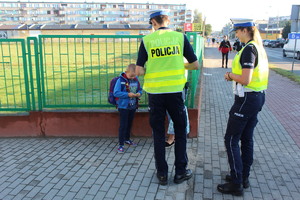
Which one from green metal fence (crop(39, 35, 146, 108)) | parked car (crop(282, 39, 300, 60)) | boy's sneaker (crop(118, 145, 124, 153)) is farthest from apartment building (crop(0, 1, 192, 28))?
boy's sneaker (crop(118, 145, 124, 153))

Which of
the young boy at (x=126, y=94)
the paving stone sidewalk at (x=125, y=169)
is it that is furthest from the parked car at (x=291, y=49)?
the young boy at (x=126, y=94)

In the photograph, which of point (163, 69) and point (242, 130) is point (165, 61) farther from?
point (242, 130)

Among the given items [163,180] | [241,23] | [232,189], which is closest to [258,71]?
[241,23]

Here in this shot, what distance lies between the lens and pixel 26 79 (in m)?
5.00

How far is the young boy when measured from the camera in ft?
14.0

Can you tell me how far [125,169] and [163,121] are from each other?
3.28ft

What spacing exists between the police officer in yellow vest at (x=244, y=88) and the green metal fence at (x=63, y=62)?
176 centimetres

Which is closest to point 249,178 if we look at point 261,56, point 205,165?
point 205,165

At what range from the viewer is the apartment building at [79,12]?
134 metres

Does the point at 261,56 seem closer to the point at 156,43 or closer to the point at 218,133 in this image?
the point at 156,43

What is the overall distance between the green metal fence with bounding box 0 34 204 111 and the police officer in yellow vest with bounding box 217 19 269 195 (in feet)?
5.79

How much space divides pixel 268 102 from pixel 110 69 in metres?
4.85

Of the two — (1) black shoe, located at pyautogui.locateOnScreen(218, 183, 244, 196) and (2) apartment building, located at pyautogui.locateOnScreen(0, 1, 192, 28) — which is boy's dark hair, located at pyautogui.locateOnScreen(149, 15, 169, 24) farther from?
(2) apartment building, located at pyautogui.locateOnScreen(0, 1, 192, 28)

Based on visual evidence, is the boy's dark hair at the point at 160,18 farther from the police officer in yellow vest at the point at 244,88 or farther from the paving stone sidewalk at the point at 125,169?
the paving stone sidewalk at the point at 125,169
